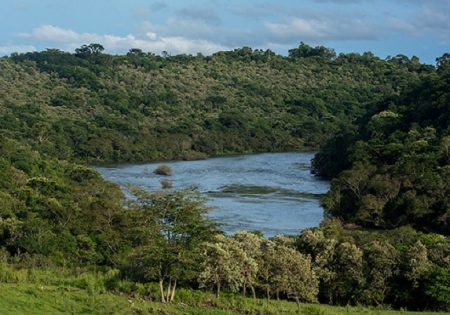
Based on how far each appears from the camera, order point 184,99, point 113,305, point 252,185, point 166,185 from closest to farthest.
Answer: point 113,305 < point 166,185 < point 252,185 < point 184,99

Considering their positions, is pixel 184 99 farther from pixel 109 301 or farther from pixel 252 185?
pixel 109 301

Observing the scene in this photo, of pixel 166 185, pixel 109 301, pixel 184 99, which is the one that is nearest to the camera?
pixel 109 301

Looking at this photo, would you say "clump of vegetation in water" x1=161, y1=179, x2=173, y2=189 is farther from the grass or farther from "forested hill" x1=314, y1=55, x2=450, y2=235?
the grass

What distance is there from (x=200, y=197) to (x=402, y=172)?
28665mm

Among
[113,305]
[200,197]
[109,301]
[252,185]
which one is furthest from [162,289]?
[252,185]

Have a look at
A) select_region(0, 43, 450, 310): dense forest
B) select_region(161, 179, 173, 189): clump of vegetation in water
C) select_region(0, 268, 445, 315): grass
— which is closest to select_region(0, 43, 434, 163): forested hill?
select_region(0, 43, 450, 310): dense forest

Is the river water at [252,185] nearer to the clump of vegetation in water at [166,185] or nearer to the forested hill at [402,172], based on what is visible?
the clump of vegetation in water at [166,185]

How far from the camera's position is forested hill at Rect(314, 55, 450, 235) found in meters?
51.7

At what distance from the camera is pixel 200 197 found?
109 ft

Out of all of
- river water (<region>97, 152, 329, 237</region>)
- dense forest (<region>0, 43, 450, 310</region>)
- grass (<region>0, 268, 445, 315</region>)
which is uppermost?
dense forest (<region>0, 43, 450, 310</region>)

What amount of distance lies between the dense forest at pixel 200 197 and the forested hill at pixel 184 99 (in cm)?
43

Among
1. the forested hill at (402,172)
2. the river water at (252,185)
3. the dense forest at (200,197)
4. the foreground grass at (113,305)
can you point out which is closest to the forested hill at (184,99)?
the dense forest at (200,197)

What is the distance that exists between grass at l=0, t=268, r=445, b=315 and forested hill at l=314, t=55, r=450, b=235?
78.1 ft

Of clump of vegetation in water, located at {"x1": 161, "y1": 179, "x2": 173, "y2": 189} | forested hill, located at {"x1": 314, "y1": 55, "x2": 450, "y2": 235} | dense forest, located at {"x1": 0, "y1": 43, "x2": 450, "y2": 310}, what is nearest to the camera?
dense forest, located at {"x1": 0, "y1": 43, "x2": 450, "y2": 310}
